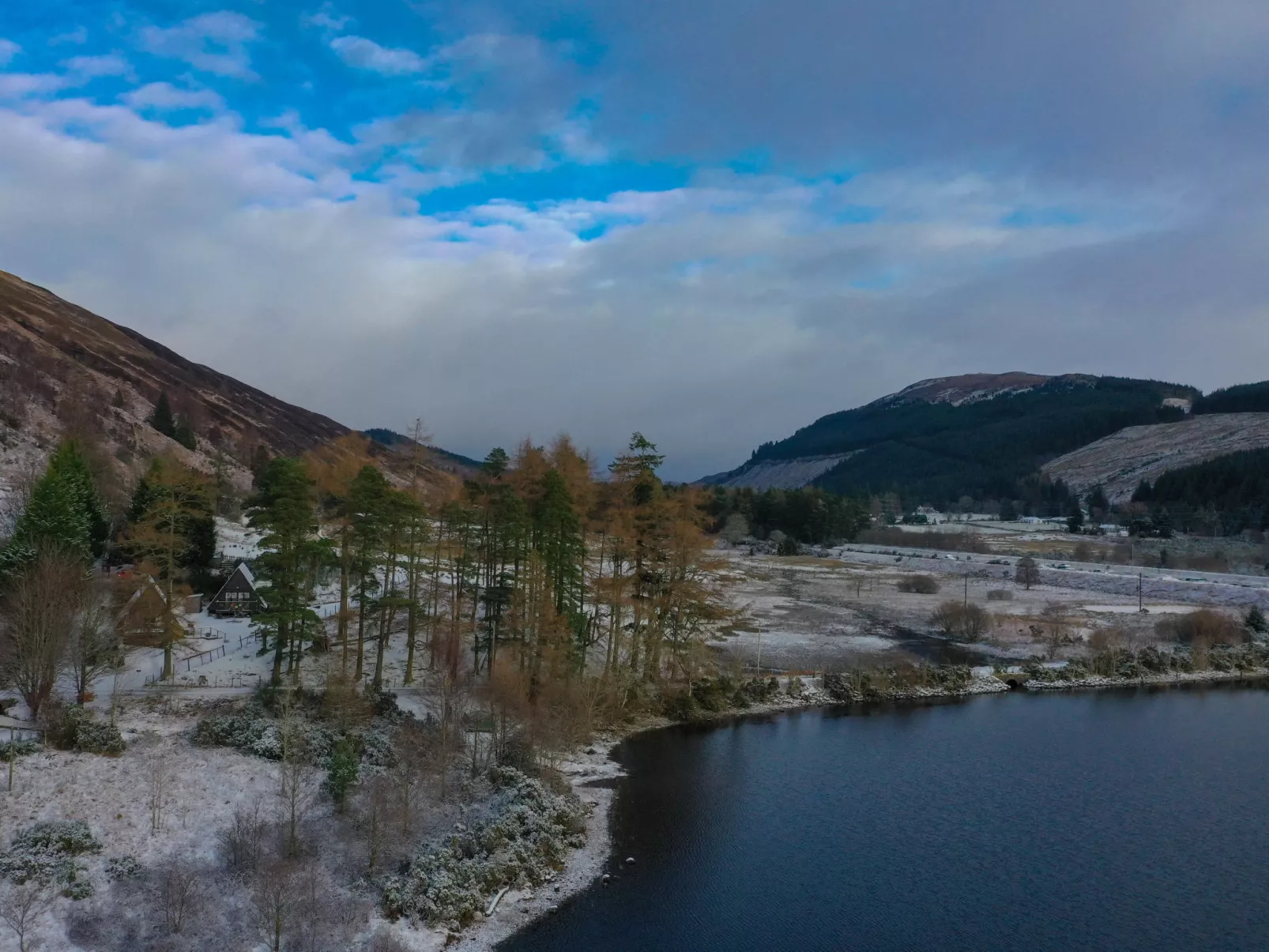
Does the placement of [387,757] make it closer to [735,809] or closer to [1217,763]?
[735,809]

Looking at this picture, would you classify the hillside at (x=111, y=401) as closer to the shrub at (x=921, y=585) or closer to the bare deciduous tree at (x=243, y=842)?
the bare deciduous tree at (x=243, y=842)

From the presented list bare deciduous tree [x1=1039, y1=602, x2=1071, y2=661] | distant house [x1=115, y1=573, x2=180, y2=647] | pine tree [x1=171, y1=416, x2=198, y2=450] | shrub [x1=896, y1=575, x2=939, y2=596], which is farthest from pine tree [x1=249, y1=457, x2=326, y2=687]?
pine tree [x1=171, y1=416, x2=198, y2=450]

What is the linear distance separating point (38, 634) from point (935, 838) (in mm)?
30322

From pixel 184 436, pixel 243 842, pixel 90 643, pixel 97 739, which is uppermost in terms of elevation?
pixel 184 436

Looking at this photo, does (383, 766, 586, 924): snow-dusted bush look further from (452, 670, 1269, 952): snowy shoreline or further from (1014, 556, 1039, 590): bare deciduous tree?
(1014, 556, 1039, 590): bare deciduous tree

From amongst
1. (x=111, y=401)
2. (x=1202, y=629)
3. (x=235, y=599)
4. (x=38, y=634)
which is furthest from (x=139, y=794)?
(x=111, y=401)

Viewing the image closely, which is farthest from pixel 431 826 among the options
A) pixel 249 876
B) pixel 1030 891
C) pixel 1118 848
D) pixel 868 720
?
pixel 868 720

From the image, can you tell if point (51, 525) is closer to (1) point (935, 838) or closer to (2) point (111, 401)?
(1) point (935, 838)

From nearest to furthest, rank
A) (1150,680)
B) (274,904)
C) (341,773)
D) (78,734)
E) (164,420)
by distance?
(274,904) → (78,734) → (341,773) → (1150,680) → (164,420)

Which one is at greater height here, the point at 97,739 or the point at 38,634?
the point at 38,634

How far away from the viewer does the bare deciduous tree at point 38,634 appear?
2762 centimetres

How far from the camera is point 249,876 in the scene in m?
22.2

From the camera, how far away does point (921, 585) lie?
9069 cm

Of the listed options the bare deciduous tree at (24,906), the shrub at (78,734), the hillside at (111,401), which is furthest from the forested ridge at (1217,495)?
the bare deciduous tree at (24,906)
